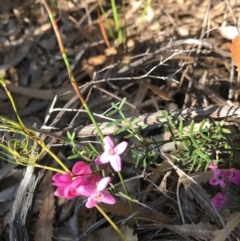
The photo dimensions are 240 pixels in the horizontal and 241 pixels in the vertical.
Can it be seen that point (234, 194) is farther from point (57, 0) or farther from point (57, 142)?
point (57, 0)

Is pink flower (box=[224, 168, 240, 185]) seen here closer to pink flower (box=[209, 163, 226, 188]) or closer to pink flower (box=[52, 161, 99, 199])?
pink flower (box=[209, 163, 226, 188])

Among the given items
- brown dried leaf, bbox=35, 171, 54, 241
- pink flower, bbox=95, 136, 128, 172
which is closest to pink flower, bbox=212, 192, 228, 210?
pink flower, bbox=95, 136, 128, 172

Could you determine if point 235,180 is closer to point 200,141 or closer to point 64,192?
point 200,141

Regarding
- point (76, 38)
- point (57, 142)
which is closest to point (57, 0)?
point (76, 38)

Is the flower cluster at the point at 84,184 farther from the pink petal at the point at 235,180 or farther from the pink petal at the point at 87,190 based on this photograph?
the pink petal at the point at 235,180

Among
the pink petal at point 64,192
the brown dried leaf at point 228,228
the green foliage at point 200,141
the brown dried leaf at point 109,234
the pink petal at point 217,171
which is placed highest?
the pink petal at point 64,192

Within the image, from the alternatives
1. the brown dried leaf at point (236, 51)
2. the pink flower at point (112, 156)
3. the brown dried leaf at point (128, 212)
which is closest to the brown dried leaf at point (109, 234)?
the brown dried leaf at point (128, 212)
